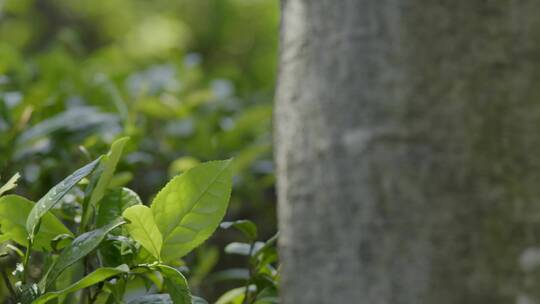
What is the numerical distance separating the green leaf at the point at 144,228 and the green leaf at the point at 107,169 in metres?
0.14

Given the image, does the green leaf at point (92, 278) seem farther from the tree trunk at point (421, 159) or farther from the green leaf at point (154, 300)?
the tree trunk at point (421, 159)

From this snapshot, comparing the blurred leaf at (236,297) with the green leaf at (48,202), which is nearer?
the green leaf at (48,202)

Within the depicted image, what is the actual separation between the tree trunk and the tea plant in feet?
1.13

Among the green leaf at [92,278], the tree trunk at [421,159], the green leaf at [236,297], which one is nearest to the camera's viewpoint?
the tree trunk at [421,159]

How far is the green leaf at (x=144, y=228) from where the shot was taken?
1295 millimetres

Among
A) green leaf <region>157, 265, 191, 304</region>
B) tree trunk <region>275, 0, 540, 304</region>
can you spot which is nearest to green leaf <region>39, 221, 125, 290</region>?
green leaf <region>157, 265, 191, 304</region>

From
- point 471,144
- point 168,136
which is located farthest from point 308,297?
point 168,136

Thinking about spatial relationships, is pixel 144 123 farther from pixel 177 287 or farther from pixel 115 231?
pixel 177 287

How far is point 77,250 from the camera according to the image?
1293mm

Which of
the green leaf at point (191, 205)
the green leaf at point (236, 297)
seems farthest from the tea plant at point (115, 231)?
the green leaf at point (236, 297)

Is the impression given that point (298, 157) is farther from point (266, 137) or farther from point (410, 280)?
point (266, 137)

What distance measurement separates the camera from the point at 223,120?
3.44m

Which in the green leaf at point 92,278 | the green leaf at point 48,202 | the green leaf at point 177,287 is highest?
the green leaf at point 48,202

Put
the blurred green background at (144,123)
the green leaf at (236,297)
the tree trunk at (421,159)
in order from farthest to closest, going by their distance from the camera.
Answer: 1. the blurred green background at (144,123)
2. the green leaf at (236,297)
3. the tree trunk at (421,159)
